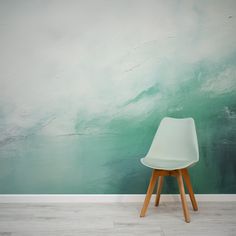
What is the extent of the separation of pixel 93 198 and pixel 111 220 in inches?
Result: 21.4

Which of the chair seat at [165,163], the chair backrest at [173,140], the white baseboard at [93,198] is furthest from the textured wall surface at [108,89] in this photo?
the chair seat at [165,163]

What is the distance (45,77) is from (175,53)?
1294 mm

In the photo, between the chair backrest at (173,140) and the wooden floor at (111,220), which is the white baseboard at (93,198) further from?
the chair backrest at (173,140)

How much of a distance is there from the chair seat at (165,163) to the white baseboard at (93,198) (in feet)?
1.65

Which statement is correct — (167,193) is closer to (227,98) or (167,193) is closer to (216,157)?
(216,157)

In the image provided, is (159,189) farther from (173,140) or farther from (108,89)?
(108,89)

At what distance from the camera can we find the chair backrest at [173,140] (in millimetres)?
3113

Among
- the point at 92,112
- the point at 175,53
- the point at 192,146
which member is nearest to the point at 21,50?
the point at 92,112

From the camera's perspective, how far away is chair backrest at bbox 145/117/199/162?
3113 millimetres

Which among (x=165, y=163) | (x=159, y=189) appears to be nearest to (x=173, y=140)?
(x=165, y=163)

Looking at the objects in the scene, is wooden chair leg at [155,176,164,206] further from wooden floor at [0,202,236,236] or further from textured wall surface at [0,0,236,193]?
textured wall surface at [0,0,236,193]

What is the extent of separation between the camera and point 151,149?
3.20 metres

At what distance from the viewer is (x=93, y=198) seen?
11.0 feet

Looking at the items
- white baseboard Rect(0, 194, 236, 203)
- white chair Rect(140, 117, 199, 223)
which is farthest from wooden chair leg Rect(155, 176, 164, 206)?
white baseboard Rect(0, 194, 236, 203)
